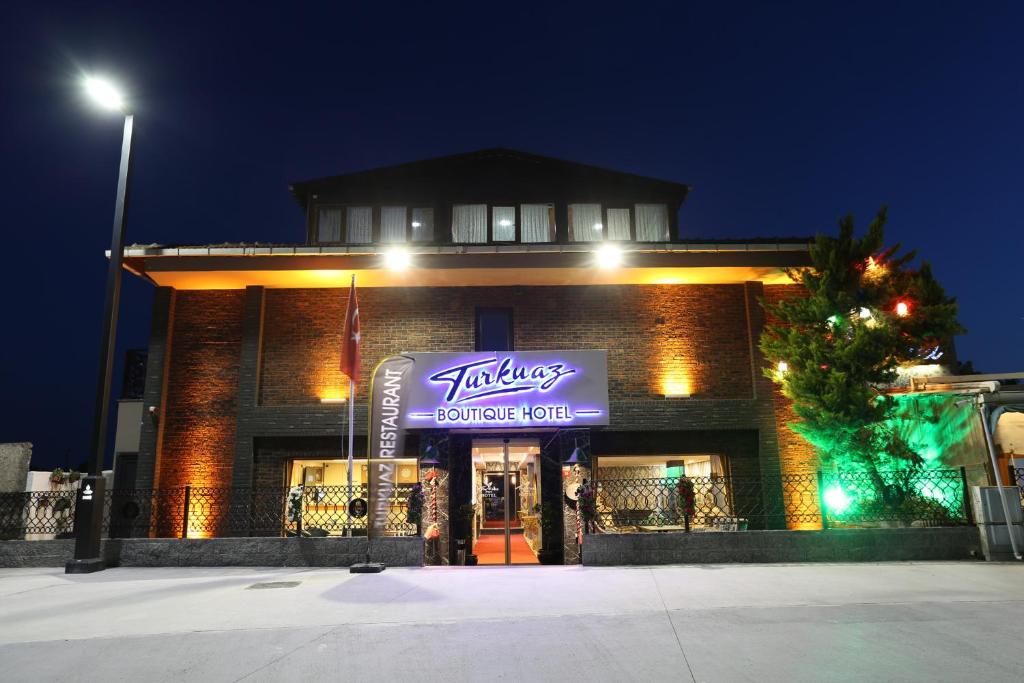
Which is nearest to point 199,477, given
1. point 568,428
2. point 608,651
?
point 568,428

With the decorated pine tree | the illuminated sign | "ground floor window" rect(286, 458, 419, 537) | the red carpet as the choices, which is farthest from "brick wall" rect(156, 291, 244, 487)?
the decorated pine tree

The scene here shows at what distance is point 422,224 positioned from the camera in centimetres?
1648

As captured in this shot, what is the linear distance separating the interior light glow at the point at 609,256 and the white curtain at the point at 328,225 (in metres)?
6.84

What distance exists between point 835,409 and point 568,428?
17.1 feet

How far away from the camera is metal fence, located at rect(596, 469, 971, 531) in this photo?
466 inches

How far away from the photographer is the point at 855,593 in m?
8.31

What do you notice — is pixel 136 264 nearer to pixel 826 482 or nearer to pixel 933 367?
pixel 826 482

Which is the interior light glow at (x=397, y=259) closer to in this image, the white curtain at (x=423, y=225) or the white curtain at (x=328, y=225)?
the white curtain at (x=423, y=225)

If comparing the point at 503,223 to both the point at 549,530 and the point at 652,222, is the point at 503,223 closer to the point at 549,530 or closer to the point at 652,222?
the point at 652,222

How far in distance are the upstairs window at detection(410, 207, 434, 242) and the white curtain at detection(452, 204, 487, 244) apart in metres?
0.59

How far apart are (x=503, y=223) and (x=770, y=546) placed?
973 centimetres

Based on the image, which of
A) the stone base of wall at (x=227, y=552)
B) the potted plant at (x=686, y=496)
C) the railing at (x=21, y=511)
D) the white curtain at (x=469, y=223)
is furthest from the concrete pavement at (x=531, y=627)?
the white curtain at (x=469, y=223)

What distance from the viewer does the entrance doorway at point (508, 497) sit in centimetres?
1468

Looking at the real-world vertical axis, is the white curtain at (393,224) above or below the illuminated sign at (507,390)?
above
